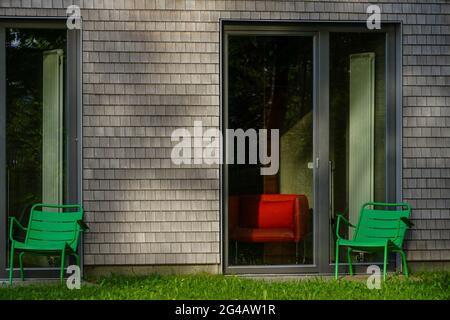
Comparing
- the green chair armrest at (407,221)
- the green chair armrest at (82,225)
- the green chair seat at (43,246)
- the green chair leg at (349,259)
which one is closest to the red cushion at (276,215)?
the green chair leg at (349,259)

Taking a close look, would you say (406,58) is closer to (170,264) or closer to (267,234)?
(267,234)

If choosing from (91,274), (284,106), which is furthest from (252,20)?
(91,274)

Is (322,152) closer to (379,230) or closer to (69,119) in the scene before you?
(379,230)

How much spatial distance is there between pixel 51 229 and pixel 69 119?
1.04m

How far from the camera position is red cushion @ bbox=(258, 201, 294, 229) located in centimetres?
953

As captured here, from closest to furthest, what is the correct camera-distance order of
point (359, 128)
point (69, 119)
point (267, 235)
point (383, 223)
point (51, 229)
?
point (51, 229) < point (69, 119) < point (383, 223) < point (267, 235) < point (359, 128)

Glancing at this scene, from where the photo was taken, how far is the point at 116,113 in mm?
9242

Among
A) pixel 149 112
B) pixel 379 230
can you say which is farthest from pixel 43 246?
pixel 379 230

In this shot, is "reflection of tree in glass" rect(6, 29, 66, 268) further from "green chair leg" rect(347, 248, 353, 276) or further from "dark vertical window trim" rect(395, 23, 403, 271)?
"dark vertical window trim" rect(395, 23, 403, 271)

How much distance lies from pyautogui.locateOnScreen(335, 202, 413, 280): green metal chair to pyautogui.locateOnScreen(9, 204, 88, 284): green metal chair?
2416mm

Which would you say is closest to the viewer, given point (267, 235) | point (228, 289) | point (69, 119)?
point (228, 289)

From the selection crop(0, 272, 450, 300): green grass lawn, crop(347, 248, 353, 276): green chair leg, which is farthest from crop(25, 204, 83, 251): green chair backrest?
crop(347, 248, 353, 276): green chair leg

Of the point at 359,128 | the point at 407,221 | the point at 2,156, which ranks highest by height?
the point at 359,128

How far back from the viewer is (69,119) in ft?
30.5
